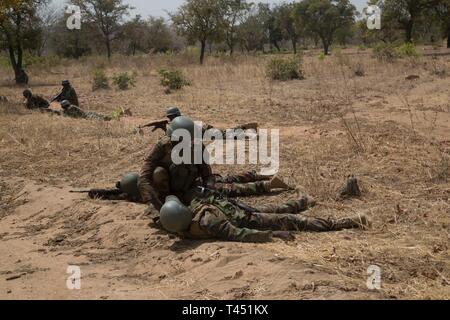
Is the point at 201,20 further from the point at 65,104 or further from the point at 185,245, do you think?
the point at 185,245

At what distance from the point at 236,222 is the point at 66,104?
7.67 m

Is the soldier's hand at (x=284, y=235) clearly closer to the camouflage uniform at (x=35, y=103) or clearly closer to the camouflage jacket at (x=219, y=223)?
the camouflage jacket at (x=219, y=223)

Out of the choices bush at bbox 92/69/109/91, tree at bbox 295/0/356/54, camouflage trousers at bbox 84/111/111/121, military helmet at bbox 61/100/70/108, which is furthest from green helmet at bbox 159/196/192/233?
tree at bbox 295/0/356/54

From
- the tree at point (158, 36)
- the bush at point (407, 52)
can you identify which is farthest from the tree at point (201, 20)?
the tree at point (158, 36)

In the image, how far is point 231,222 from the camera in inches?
184

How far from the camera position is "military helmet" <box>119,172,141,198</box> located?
5.76 m

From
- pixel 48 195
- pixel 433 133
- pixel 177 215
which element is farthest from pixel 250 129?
pixel 177 215

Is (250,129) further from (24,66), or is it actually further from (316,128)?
(24,66)

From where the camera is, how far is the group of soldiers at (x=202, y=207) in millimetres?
4516

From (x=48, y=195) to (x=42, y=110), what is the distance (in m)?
6.11

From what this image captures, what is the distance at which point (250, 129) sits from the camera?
879cm

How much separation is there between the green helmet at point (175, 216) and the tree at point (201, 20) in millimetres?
21550

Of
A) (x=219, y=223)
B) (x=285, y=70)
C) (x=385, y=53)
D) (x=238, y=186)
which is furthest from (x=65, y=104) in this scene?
(x=385, y=53)
